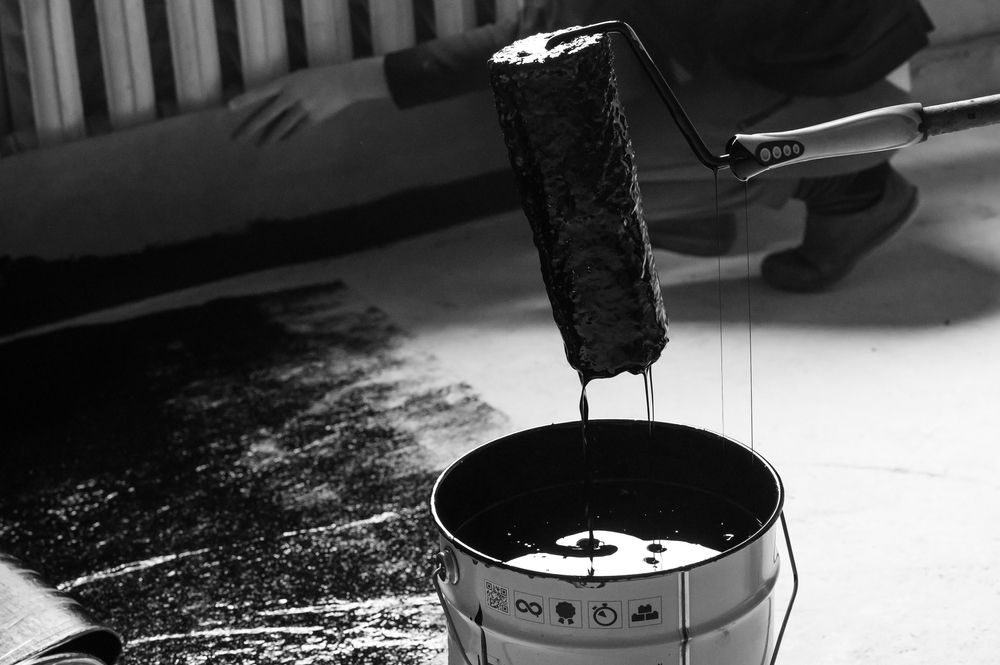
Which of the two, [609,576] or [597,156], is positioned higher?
[597,156]

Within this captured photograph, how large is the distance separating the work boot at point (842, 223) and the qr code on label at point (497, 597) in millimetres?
2093

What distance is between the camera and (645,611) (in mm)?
1195

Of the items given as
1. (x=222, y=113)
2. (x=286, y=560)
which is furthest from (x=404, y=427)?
(x=222, y=113)

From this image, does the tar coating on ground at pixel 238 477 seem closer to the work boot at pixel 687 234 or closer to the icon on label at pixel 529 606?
the icon on label at pixel 529 606

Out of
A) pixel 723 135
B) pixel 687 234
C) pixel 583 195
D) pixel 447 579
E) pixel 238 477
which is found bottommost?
pixel 238 477

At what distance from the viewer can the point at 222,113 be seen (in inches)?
133

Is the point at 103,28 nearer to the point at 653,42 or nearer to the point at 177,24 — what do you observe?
the point at 177,24

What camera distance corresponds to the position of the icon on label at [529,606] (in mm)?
1208

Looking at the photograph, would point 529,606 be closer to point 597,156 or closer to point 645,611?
point 645,611

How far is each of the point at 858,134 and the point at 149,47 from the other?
2416 mm

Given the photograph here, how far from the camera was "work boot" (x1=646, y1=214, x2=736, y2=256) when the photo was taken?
329 cm

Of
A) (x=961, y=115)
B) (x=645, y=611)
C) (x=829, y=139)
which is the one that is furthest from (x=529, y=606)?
(x=961, y=115)

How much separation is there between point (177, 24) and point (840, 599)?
231cm

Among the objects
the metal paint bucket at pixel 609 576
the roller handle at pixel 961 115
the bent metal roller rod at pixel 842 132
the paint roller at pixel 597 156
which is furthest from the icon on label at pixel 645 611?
the roller handle at pixel 961 115
